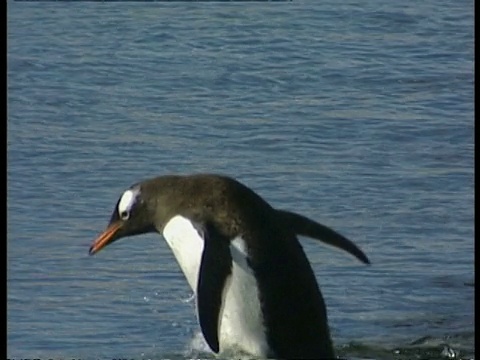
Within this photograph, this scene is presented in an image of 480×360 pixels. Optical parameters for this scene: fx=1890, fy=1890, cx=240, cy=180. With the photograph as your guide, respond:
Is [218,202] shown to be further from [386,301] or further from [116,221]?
[386,301]

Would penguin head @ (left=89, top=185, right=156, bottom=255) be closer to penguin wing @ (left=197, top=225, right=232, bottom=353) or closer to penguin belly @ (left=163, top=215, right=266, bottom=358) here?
penguin belly @ (left=163, top=215, right=266, bottom=358)

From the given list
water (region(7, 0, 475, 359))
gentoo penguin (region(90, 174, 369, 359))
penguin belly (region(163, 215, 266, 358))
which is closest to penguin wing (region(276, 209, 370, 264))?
gentoo penguin (region(90, 174, 369, 359))

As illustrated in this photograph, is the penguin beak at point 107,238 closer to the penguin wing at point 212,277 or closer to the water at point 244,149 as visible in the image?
the water at point 244,149

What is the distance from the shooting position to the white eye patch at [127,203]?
874cm

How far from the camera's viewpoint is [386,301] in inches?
379

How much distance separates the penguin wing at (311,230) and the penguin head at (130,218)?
66cm

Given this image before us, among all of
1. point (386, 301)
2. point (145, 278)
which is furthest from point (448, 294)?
point (145, 278)

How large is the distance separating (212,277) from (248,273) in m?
0.21

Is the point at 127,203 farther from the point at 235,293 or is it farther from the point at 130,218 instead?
the point at 235,293

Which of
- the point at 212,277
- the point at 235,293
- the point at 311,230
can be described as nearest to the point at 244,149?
the point at 311,230

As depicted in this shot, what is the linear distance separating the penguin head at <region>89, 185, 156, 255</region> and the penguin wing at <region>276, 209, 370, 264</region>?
655 millimetres

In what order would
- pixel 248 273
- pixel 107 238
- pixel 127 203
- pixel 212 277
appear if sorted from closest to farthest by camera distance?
pixel 212 277
pixel 248 273
pixel 127 203
pixel 107 238

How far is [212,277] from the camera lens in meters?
8.07

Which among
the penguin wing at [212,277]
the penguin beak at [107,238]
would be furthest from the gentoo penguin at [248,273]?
the penguin beak at [107,238]
